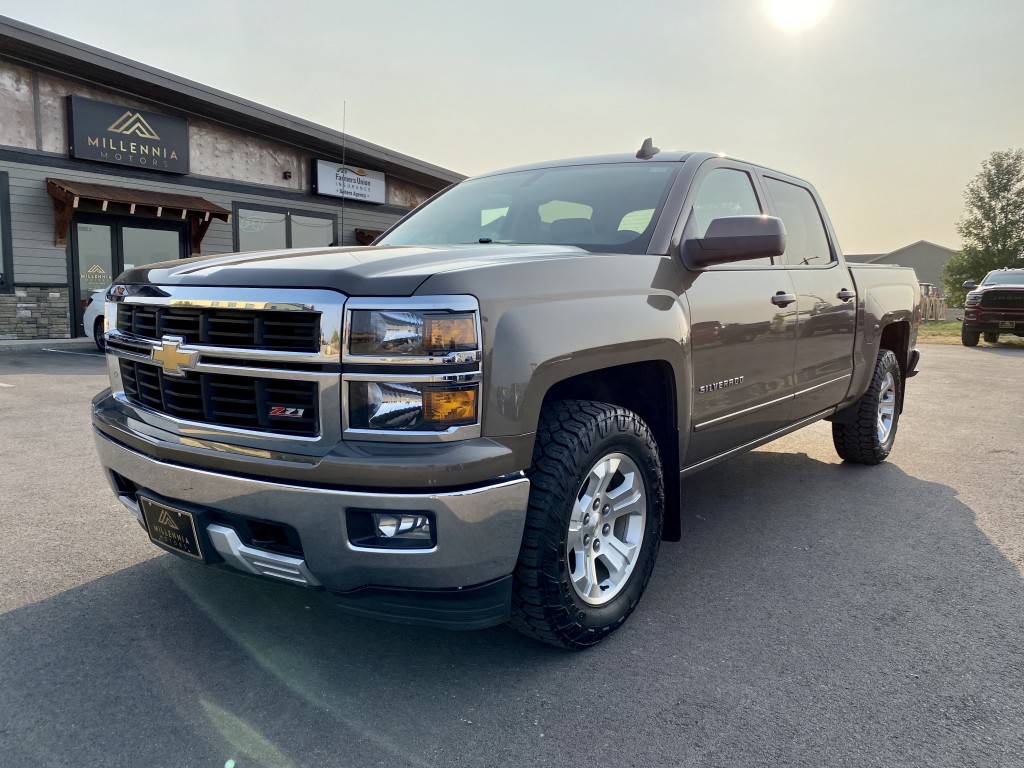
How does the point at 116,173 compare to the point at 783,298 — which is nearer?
the point at 783,298

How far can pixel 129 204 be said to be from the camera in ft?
47.1

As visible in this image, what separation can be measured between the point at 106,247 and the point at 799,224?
570 inches

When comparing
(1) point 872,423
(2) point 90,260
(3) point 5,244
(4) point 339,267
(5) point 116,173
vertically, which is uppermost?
(5) point 116,173

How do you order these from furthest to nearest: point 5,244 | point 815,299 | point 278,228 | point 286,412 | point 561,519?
1. point 278,228
2. point 5,244
3. point 815,299
4. point 561,519
5. point 286,412

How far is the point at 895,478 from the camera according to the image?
5.08m

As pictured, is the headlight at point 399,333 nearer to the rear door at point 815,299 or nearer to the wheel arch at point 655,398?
the wheel arch at point 655,398

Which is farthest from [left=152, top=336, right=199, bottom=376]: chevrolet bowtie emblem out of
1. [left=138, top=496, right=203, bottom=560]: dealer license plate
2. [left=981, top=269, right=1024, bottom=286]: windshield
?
[left=981, top=269, right=1024, bottom=286]: windshield

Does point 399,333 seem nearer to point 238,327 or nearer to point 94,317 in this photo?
point 238,327

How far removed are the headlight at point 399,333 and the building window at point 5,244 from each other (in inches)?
572

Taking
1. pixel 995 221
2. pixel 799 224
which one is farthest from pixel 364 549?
pixel 995 221

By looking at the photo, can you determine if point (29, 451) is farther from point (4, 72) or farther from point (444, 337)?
point (4, 72)

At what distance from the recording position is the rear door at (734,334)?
3.14 meters

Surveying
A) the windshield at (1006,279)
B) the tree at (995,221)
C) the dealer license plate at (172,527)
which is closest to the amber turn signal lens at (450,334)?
the dealer license plate at (172,527)

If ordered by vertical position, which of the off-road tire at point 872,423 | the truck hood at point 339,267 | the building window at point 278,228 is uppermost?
the building window at point 278,228
